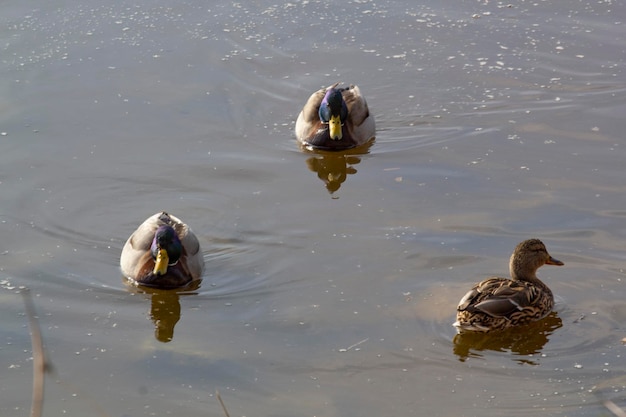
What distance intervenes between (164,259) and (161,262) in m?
0.04

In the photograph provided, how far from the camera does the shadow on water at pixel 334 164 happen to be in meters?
9.98

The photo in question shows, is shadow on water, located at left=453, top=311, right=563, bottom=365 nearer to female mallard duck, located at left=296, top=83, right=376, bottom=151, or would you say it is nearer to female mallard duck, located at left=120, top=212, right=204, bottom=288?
female mallard duck, located at left=120, top=212, right=204, bottom=288

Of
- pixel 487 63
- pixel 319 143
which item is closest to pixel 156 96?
pixel 319 143

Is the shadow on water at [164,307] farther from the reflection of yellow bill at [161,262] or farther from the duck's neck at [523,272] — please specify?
the duck's neck at [523,272]

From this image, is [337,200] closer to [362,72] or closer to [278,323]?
[278,323]

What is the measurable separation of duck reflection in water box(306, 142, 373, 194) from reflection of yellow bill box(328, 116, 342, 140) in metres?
0.16

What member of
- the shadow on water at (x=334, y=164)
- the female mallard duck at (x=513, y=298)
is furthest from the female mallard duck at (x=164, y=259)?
the female mallard duck at (x=513, y=298)

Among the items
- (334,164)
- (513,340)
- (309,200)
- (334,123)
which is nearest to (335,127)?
(334,123)

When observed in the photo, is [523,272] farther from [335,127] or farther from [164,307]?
[335,127]

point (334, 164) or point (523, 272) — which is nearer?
point (523, 272)

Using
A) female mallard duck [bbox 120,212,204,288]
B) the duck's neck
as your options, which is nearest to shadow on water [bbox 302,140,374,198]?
female mallard duck [bbox 120,212,204,288]

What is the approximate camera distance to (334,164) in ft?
34.4

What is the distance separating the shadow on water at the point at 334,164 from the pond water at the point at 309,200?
1.6 inches

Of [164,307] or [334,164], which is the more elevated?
[334,164]
